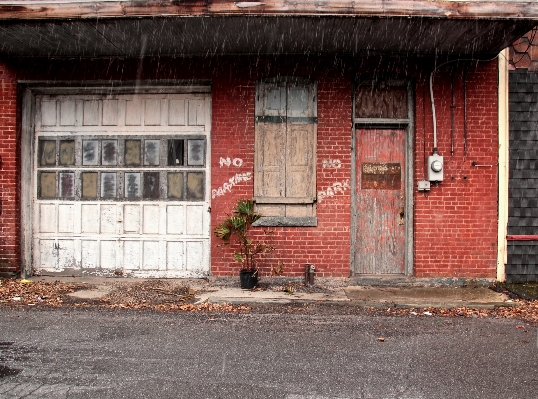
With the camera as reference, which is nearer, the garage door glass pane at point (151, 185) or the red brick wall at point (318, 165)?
the red brick wall at point (318, 165)

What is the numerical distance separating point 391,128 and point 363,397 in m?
5.98

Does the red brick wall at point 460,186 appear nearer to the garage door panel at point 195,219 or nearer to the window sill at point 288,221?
the window sill at point 288,221

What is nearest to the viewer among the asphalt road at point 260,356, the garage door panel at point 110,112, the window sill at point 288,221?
the asphalt road at point 260,356

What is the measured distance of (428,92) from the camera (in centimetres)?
896

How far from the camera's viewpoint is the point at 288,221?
8.95 meters

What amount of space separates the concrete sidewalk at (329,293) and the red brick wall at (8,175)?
649 millimetres

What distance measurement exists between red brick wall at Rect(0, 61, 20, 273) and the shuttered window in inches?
168

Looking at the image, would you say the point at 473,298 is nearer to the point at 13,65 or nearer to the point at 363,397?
the point at 363,397

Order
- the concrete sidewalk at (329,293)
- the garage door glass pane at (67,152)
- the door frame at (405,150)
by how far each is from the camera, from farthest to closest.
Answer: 1. the garage door glass pane at (67,152)
2. the door frame at (405,150)
3. the concrete sidewalk at (329,293)

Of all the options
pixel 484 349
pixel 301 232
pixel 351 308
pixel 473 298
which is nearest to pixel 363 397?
pixel 484 349

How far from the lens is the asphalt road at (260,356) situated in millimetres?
4176

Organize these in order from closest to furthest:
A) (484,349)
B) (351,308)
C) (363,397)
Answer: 1. (363,397)
2. (484,349)
3. (351,308)

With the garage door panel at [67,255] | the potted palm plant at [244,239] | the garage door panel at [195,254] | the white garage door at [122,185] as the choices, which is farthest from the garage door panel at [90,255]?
the potted palm plant at [244,239]

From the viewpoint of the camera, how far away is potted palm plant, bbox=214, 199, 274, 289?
28.2 ft
